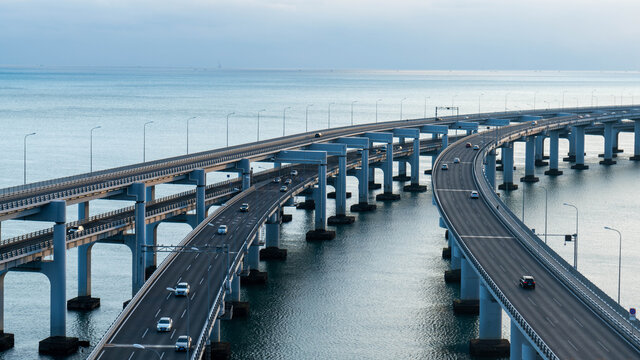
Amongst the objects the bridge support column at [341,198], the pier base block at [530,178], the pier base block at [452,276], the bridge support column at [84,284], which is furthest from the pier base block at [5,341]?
the pier base block at [530,178]

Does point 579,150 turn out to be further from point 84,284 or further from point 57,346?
point 57,346

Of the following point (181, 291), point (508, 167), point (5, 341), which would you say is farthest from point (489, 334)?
point (508, 167)

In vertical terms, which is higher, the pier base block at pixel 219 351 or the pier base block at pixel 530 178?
the pier base block at pixel 530 178

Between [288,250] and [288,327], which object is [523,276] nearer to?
[288,327]

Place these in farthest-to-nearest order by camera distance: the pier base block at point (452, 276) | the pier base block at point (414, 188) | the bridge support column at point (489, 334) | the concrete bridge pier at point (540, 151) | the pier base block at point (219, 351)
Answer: the concrete bridge pier at point (540, 151)
the pier base block at point (414, 188)
the pier base block at point (452, 276)
the bridge support column at point (489, 334)
the pier base block at point (219, 351)

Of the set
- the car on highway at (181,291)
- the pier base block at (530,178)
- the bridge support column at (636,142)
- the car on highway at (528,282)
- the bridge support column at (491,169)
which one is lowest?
the car on highway at (181,291)

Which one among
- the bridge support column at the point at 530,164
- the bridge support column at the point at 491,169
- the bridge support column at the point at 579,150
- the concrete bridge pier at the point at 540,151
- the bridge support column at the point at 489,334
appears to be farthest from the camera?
the concrete bridge pier at the point at 540,151

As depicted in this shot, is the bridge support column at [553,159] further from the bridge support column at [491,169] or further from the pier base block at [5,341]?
the pier base block at [5,341]
